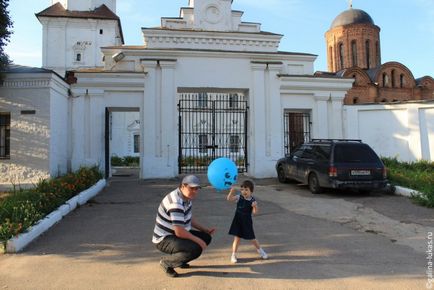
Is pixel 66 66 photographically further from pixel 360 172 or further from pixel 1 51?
pixel 360 172

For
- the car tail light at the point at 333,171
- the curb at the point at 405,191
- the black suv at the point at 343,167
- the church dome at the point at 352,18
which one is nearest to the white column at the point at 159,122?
the black suv at the point at 343,167

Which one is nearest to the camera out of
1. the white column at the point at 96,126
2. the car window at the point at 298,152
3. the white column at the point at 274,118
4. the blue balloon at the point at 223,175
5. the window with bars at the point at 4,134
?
the blue balloon at the point at 223,175

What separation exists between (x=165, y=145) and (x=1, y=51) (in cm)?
621

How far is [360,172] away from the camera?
1090cm

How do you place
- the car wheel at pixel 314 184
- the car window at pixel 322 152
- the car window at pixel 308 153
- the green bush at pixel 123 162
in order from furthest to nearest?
the green bush at pixel 123 162
the car window at pixel 308 153
the car wheel at pixel 314 184
the car window at pixel 322 152

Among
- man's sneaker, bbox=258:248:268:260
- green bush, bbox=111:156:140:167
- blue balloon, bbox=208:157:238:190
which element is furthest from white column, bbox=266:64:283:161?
green bush, bbox=111:156:140:167

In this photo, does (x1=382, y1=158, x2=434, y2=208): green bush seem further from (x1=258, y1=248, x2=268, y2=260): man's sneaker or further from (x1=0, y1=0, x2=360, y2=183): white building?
(x1=258, y1=248, x2=268, y2=260): man's sneaker

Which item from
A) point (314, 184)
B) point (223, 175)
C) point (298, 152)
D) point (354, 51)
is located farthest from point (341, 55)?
point (223, 175)

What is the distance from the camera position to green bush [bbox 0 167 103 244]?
6.25 meters

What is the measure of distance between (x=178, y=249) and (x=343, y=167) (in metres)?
7.36

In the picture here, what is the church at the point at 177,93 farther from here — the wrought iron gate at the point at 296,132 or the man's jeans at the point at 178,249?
the man's jeans at the point at 178,249

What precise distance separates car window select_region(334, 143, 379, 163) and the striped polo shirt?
736cm

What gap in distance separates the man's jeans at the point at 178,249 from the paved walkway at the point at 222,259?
0.21 metres

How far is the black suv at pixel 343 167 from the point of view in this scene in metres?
10.8
